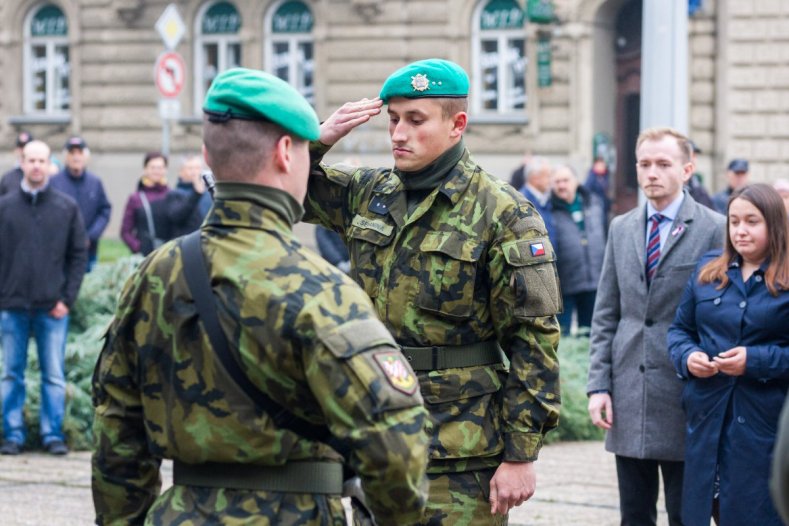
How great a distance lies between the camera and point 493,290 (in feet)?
15.2

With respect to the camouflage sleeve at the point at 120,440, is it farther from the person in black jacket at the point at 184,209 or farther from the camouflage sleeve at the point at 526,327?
the person in black jacket at the point at 184,209

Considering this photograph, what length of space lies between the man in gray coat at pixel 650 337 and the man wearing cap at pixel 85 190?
790 centimetres

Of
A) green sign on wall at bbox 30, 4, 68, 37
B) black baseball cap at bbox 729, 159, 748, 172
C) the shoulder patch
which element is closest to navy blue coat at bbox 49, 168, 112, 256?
black baseball cap at bbox 729, 159, 748, 172

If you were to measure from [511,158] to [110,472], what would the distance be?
23281mm

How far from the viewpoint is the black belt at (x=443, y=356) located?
4.60 m

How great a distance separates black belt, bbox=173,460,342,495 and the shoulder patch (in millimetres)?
264

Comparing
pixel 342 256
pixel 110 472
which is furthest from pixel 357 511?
pixel 342 256

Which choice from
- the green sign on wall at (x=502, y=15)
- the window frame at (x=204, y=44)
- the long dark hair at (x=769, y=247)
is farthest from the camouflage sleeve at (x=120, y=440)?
the window frame at (x=204, y=44)

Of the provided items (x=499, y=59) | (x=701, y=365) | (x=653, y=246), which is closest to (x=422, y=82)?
(x=701, y=365)

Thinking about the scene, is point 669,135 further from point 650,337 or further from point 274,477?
point 274,477

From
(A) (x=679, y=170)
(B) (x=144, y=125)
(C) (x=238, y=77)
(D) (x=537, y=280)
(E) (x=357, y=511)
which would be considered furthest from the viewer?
(B) (x=144, y=125)

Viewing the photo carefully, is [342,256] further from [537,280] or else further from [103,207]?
[537,280]

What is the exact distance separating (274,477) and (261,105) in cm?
80

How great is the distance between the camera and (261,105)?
10.6ft
